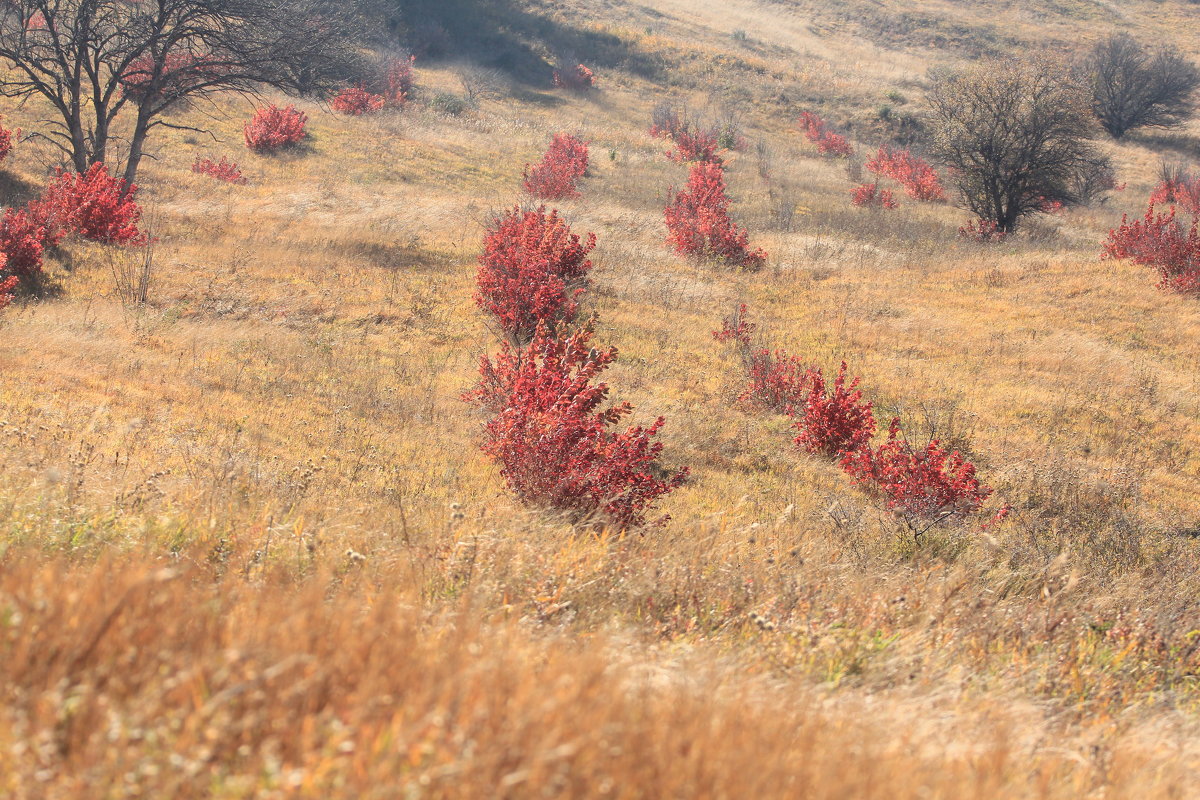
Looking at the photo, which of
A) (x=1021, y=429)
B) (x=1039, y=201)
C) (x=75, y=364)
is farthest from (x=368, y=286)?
(x=1039, y=201)

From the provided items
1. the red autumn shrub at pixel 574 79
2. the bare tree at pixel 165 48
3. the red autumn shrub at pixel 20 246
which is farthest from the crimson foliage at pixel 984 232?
the red autumn shrub at pixel 574 79

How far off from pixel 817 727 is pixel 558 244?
13313mm

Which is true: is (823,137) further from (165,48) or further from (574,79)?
(165,48)

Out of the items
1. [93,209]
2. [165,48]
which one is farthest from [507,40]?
[93,209]

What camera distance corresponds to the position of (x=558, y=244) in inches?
581

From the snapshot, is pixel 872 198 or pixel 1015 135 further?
pixel 872 198

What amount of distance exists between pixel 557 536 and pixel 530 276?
9.73 m

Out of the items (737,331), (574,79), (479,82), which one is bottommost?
(737,331)

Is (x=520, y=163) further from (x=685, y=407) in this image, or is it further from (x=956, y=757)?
(x=956, y=757)

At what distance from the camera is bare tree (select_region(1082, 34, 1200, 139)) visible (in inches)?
1801

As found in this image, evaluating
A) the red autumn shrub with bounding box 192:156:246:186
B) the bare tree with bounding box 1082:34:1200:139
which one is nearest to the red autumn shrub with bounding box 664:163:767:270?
the red autumn shrub with bounding box 192:156:246:186

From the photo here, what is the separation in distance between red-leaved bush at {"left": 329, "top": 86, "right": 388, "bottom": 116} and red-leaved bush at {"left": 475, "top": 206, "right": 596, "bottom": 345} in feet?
66.4

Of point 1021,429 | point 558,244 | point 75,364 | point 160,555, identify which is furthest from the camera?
point 558,244

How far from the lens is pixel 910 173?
32.8 m
